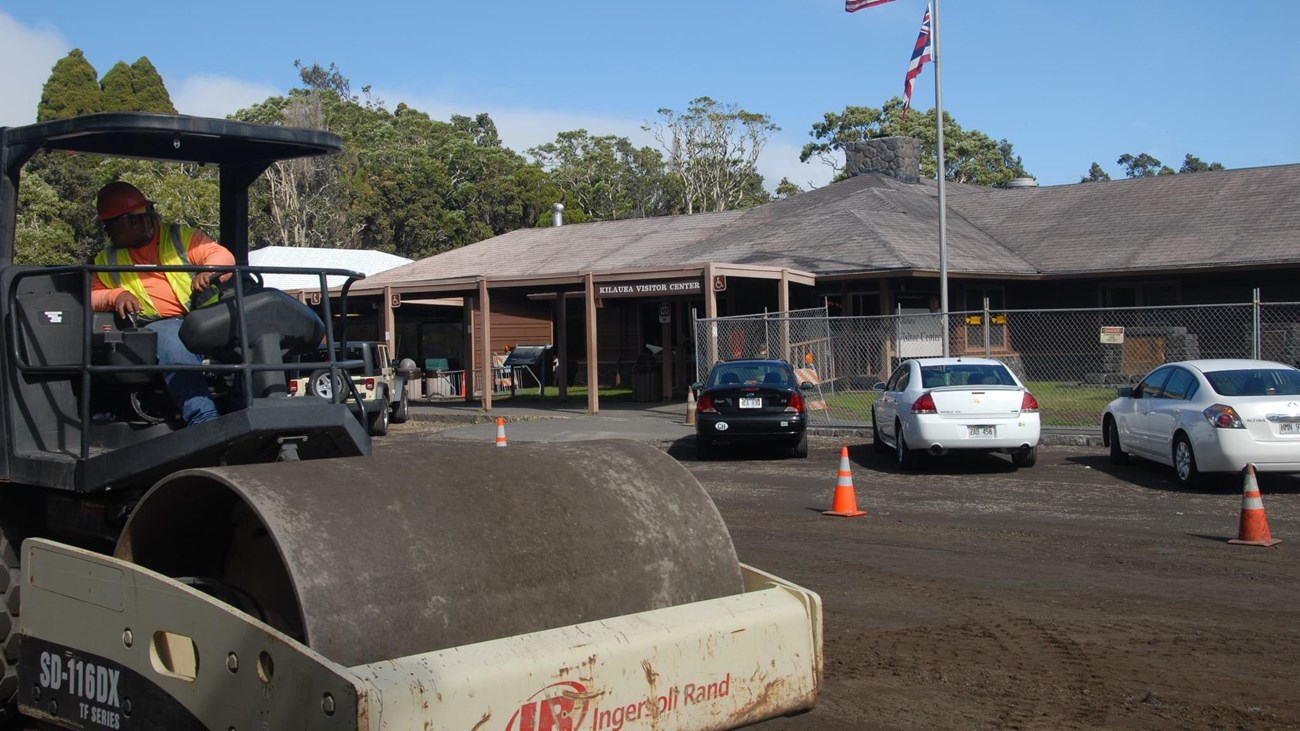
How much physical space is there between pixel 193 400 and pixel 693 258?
28.8 metres

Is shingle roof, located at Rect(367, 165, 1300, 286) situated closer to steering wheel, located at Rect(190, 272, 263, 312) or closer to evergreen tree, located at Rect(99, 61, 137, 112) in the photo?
steering wheel, located at Rect(190, 272, 263, 312)

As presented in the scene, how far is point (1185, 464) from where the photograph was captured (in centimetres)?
1397

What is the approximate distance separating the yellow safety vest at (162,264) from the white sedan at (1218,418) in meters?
11.5

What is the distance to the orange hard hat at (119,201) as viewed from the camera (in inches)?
212

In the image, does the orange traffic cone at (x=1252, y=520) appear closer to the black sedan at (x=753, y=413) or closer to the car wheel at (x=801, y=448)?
the black sedan at (x=753, y=413)

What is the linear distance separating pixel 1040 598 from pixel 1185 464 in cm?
652

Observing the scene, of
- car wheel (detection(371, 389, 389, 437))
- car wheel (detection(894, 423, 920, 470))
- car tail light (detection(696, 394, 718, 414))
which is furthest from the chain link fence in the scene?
car wheel (detection(371, 389, 389, 437))

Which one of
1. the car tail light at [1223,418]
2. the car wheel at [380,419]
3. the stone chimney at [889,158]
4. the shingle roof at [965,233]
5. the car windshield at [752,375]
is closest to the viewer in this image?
the car tail light at [1223,418]

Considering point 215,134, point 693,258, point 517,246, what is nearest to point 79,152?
point 215,134

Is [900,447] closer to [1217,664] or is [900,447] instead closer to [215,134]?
[1217,664]

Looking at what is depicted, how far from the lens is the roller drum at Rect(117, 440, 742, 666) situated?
374 cm

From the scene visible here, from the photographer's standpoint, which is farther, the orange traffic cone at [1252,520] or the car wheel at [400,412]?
the car wheel at [400,412]

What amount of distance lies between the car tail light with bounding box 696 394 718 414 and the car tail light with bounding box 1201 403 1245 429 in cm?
702

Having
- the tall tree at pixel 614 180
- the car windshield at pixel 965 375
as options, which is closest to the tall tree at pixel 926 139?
the tall tree at pixel 614 180
